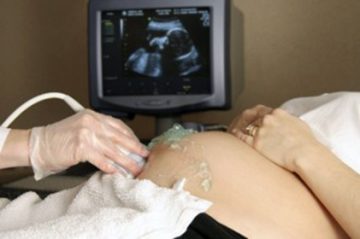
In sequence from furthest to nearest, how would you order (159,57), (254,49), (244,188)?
(254,49) → (159,57) → (244,188)

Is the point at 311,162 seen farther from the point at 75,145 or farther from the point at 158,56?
the point at 158,56

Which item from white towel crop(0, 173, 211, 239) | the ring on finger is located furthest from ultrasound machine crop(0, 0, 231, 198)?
white towel crop(0, 173, 211, 239)

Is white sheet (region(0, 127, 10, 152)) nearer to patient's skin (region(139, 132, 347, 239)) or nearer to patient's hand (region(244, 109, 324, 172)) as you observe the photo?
patient's skin (region(139, 132, 347, 239))

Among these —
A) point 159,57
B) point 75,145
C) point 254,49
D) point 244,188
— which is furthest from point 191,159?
point 254,49

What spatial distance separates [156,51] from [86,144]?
72 centimetres

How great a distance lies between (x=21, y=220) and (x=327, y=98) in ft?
2.07

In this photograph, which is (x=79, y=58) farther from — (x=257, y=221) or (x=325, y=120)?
(x=257, y=221)

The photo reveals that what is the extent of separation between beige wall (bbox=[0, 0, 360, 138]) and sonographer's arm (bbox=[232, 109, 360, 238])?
70cm

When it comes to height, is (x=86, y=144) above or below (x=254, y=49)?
below

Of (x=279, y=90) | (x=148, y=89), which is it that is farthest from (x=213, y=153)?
(x=279, y=90)

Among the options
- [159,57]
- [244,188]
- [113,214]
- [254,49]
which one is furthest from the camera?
[254,49]

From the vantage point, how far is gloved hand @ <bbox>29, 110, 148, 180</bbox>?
880 millimetres

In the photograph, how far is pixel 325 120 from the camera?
3.14ft

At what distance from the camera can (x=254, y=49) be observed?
1771 mm
